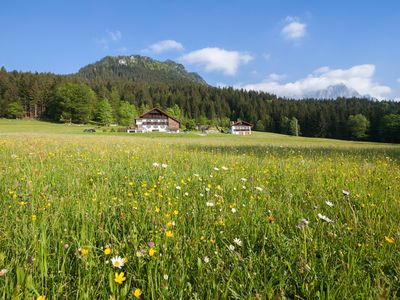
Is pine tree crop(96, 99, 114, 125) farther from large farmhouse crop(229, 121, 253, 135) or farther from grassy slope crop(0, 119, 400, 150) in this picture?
large farmhouse crop(229, 121, 253, 135)

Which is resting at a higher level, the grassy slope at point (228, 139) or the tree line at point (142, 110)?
the tree line at point (142, 110)

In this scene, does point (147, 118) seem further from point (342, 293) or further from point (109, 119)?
point (342, 293)

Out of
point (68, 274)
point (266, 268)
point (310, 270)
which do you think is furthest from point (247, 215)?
point (68, 274)

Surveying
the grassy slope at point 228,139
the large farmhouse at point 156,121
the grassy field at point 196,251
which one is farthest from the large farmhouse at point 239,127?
the grassy field at point 196,251

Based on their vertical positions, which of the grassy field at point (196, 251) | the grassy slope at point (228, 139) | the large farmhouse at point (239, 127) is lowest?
the grassy slope at point (228, 139)

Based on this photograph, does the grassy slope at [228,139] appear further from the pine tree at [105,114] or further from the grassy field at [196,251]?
the pine tree at [105,114]

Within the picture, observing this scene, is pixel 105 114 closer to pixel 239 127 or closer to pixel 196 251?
pixel 239 127

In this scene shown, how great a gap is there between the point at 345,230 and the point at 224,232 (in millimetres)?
1109

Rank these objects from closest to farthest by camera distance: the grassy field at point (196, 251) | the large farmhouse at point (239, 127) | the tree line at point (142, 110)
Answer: the grassy field at point (196, 251) → the tree line at point (142, 110) → the large farmhouse at point (239, 127)

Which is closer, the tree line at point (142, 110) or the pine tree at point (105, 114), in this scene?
the tree line at point (142, 110)

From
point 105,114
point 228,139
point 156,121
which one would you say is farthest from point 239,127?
point 228,139

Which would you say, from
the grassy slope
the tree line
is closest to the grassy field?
the grassy slope

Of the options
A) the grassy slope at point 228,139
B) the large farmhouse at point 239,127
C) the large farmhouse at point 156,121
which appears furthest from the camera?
the large farmhouse at point 239,127

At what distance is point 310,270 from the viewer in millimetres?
1645
